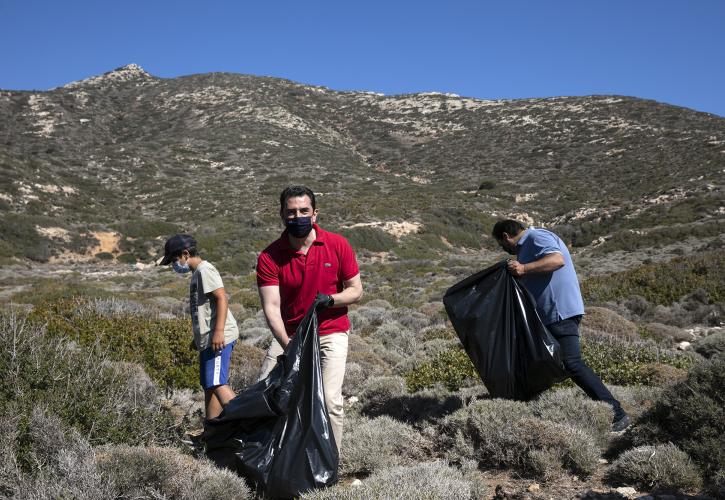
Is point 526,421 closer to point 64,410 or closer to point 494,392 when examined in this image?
point 494,392

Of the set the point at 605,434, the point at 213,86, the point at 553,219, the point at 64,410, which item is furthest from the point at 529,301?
the point at 213,86

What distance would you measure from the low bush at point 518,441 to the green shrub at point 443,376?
1.57 metres

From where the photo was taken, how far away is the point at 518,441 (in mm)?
3793

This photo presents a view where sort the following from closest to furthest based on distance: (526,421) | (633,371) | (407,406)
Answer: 1. (526,421)
2. (407,406)
3. (633,371)

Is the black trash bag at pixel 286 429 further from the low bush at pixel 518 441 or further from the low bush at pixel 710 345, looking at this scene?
the low bush at pixel 710 345

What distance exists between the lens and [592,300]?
12.1 metres

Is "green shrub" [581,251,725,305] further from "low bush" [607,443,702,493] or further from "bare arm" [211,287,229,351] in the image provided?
"bare arm" [211,287,229,351]

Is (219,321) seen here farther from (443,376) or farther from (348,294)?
(443,376)

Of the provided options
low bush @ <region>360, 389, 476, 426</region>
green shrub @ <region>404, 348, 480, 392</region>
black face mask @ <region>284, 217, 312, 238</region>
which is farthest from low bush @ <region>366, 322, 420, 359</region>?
black face mask @ <region>284, 217, 312, 238</region>

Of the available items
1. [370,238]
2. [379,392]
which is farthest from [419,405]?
[370,238]

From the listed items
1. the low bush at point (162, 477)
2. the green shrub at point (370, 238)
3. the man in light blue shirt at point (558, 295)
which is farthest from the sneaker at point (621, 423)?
the green shrub at point (370, 238)

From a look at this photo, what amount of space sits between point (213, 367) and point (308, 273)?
1183 millimetres

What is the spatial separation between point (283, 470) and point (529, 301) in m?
2.40

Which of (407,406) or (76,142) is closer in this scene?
(407,406)
